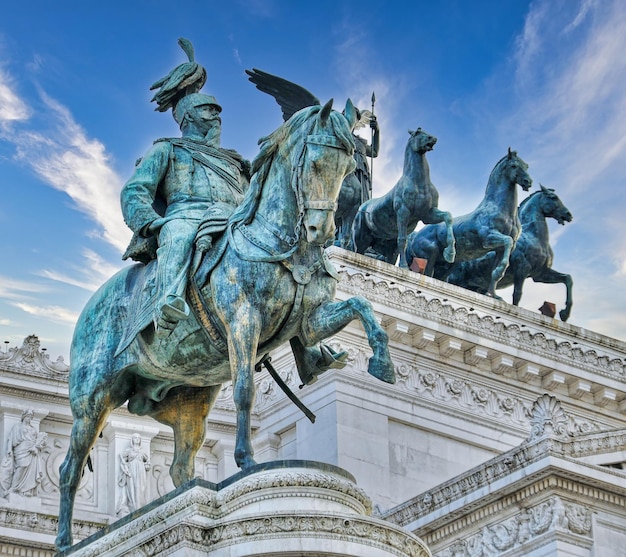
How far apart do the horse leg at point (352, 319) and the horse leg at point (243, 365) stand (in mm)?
414

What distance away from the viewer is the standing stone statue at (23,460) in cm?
2375

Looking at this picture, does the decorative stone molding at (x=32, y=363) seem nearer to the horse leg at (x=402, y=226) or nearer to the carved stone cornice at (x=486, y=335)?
the carved stone cornice at (x=486, y=335)

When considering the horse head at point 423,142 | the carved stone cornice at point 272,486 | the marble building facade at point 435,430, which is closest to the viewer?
the carved stone cornice at point 272,486

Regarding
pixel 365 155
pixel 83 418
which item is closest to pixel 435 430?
pixel 365 155

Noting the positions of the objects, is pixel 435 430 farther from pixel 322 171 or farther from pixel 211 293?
pixel 322 171

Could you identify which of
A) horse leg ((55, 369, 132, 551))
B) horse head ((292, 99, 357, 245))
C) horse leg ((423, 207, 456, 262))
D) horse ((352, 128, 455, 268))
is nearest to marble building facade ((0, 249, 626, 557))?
horse leg ((423, 207, 456, 262))

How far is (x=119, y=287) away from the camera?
13.3m

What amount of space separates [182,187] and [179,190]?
37 millimetres

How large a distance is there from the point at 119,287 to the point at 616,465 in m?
10.5

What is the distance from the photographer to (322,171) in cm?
1229

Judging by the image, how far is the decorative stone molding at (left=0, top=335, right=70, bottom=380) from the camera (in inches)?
961

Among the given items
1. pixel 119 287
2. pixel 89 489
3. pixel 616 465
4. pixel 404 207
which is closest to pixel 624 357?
pixel 404 207

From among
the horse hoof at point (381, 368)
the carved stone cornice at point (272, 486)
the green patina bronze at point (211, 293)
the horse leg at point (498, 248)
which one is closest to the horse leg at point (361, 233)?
the horse leg at point (498, 248)

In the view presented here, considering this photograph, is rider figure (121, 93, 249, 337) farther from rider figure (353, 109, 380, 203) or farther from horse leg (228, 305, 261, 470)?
rider figure (353, 109, 380, 203)
